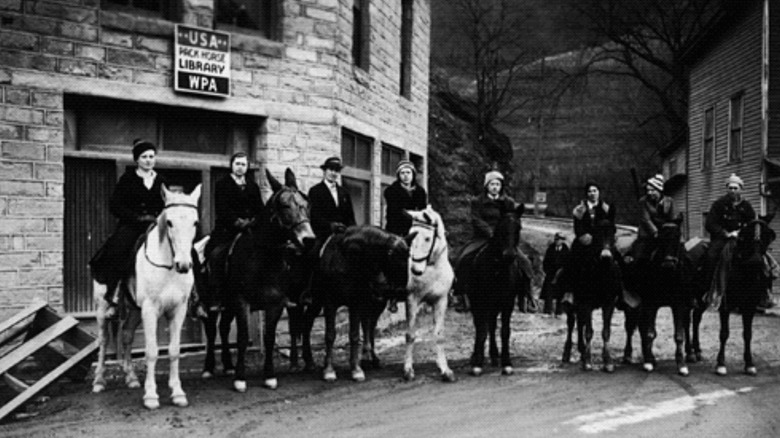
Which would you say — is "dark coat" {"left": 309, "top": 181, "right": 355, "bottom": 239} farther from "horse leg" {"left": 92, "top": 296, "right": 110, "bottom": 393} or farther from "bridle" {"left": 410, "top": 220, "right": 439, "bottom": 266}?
"horse leg" {"left": 92, "top": 296, "right": 110, "bottom": 393}

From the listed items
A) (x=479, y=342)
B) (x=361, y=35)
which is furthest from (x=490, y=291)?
(x=361, y=35)

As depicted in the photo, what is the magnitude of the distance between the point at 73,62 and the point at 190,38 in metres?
1.63

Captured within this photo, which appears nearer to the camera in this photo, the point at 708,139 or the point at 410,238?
the point at 410,238

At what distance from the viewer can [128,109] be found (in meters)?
11.3

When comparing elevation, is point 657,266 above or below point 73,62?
below

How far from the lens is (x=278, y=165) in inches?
487

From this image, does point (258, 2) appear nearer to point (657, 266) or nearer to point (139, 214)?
point (139, 214)

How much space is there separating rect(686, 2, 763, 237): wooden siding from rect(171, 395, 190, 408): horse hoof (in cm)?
1779

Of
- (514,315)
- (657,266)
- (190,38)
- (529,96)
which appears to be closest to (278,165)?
(190,38)

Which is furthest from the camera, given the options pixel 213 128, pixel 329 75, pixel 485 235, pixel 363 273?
pixel 329 75

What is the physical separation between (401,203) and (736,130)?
1638 cm

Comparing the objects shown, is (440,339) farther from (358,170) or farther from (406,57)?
(406,57)

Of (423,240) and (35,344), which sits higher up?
(423,240)

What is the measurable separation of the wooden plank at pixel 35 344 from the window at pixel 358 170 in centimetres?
572
